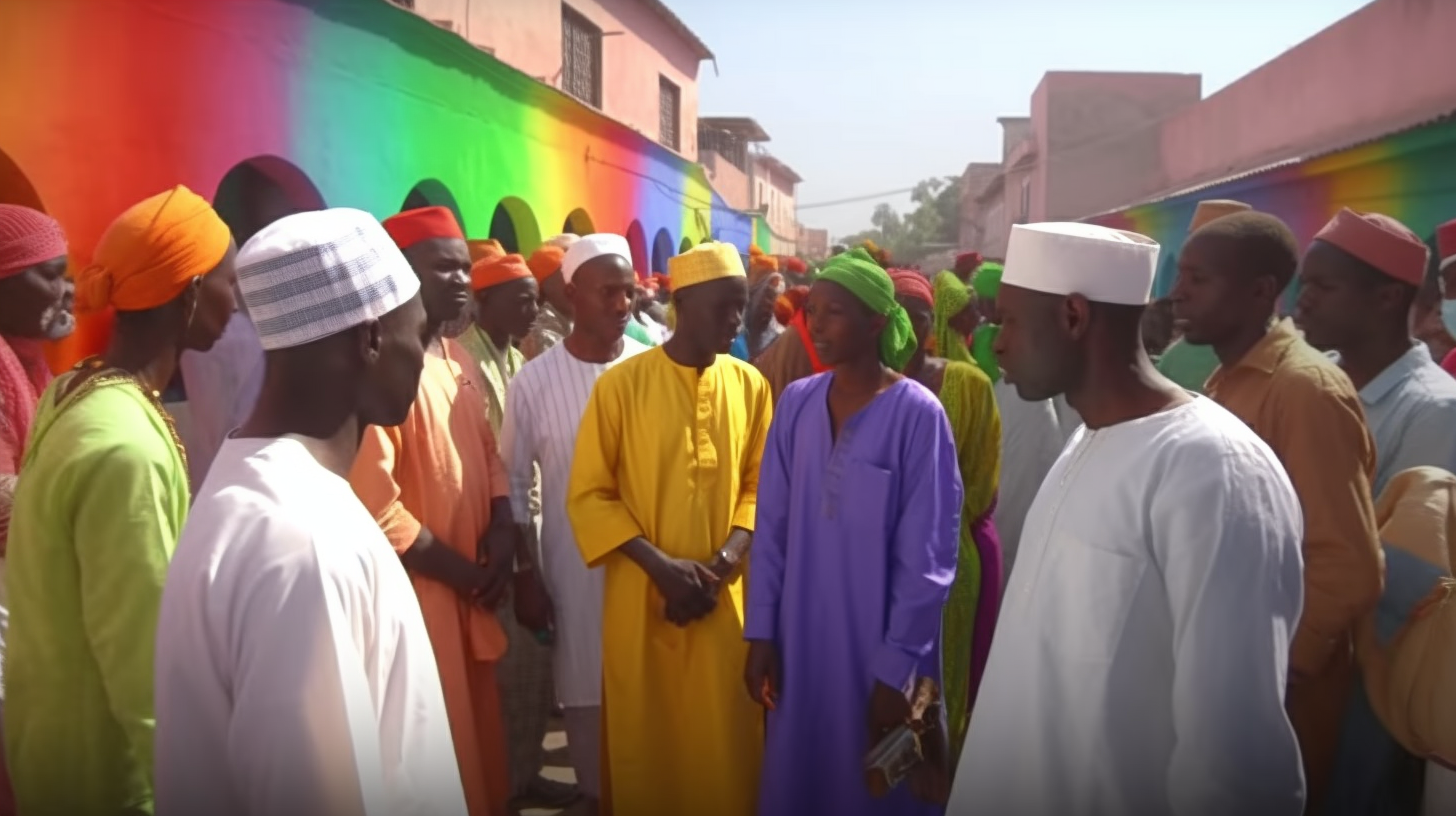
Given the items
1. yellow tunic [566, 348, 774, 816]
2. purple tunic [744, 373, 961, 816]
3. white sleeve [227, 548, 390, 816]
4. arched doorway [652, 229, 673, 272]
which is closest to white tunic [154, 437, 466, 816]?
white sleeve [227, 548, 390, 816]

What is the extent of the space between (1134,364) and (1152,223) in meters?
18.6

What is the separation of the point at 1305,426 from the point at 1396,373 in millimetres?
849

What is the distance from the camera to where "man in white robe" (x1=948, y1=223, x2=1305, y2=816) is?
1.81m

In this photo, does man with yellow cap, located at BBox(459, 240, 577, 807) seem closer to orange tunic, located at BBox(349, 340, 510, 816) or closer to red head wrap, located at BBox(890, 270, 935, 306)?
orange tunic, located at BBox(349, 340, 510, 816)

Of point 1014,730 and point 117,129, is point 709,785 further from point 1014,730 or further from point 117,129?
point 117,129

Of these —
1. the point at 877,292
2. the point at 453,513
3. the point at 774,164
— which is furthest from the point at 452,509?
the point at 774,164

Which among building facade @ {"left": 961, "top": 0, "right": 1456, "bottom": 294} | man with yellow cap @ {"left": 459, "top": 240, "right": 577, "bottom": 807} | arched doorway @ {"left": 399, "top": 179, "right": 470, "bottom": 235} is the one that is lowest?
man with yellow cap @ {"left": 459, "top": 240, "right": 577, "bottom": 807}

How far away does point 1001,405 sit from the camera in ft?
17.6

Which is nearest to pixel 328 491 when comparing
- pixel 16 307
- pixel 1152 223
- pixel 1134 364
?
pixel 1134 364

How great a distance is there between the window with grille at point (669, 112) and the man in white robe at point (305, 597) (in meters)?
19.7

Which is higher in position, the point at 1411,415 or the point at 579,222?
the point at 579,222

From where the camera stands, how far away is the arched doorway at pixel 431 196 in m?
8.67

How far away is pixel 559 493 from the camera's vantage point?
420cm

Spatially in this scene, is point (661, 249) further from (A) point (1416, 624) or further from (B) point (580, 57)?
(A) point (1416, 624)
